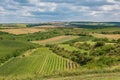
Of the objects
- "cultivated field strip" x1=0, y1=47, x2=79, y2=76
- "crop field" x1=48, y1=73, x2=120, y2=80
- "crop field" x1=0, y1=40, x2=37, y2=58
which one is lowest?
"crop field" x1=0, y1=40, x2=37, y2=58

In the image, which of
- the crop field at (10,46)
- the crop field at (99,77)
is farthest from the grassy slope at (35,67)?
the crop field at (10,46)

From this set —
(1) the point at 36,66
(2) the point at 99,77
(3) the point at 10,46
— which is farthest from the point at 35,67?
(3) the point at 10,46

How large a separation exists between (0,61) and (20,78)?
355 feet

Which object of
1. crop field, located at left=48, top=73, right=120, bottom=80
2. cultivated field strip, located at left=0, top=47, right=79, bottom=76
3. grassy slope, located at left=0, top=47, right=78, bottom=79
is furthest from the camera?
cultivated field strip, located at left=0, top=47, right=79, bottom=76

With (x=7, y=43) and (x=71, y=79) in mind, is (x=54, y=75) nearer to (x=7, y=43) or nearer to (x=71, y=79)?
(x=71, y=79)

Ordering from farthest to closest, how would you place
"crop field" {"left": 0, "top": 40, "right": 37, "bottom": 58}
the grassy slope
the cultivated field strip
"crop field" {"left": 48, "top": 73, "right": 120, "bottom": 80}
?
"crop field" {"left": 0, "top": 40, "right": 37, "bottom": 58} → the cultivated field strip → the grassy slope → "crop field" {"left": 48, "top": 73, "right": 120, "bottom": 80}

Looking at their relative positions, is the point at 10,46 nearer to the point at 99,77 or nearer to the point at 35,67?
the point at 35,67

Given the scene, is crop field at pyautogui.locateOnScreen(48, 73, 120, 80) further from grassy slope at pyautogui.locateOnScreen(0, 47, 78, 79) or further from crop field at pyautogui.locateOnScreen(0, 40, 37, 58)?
crop field at pyautogui.locateOnScreen(0, 40, 37, 58)

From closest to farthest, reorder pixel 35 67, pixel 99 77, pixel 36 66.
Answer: pixel 99 77 → pixel 35 67 → pixel 36 66

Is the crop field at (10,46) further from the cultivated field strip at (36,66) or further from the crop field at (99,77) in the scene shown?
the crop field at (99,77)

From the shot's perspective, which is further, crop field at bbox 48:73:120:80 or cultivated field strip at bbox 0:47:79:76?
cultivated field strip at bbox 0:47:79:76

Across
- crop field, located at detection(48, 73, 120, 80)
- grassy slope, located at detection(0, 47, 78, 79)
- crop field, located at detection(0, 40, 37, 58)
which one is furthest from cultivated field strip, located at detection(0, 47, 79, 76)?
crop field, located at detection(0, 40, 37, 58)

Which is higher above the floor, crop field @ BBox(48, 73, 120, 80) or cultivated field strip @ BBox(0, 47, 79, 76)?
crop field @ BBox(48, 73, 120, 80)

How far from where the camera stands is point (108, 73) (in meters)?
22.0
